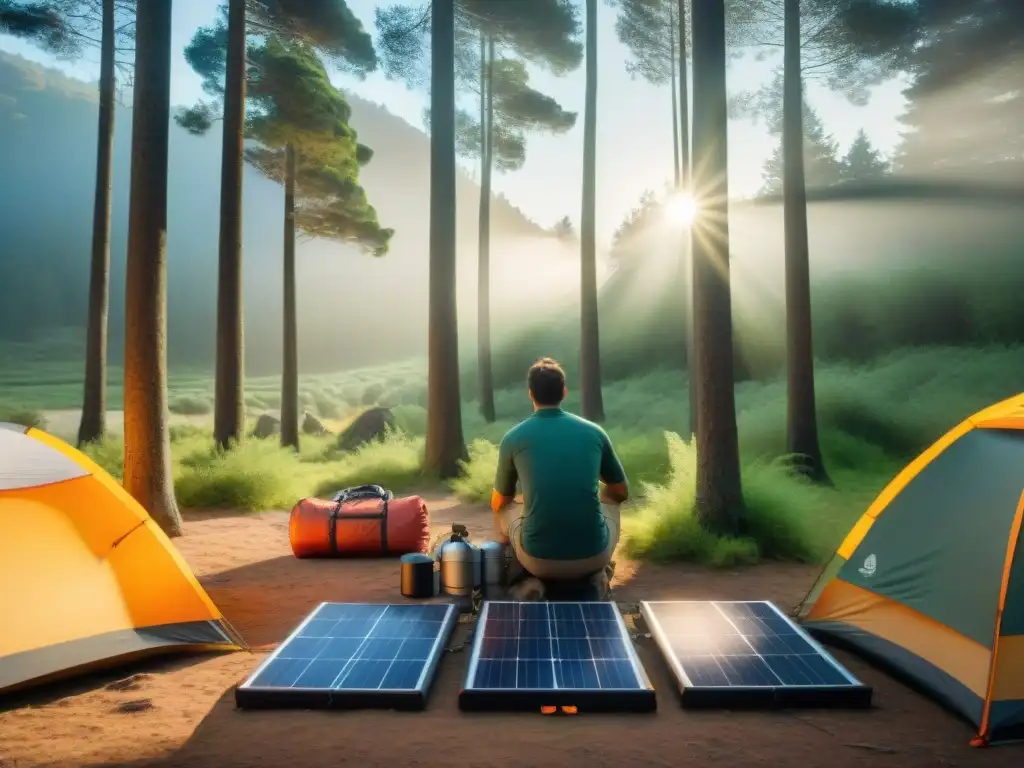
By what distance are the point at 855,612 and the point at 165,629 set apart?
4554mm

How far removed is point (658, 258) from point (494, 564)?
29726mm

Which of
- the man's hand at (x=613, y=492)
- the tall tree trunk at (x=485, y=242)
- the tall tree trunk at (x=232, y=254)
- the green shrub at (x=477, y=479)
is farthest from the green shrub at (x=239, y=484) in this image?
the tall tree trunk at (x=485, y=242)

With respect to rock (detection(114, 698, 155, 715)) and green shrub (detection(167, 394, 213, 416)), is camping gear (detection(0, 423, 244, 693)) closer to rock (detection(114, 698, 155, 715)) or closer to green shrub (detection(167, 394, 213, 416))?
rock (detection(114, 698, 155, 715))

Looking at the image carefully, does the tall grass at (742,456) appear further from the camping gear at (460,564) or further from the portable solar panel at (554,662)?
the portable solar panel at (554,662)

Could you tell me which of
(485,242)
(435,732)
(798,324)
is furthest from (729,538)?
(485,242)

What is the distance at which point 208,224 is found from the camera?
127438 mm

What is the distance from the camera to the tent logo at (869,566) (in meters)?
5.06

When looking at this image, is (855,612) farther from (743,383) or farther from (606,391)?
(606,391)

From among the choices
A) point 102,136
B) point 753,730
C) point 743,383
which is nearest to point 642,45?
point 743,383

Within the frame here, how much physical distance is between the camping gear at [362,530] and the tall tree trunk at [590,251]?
11.2 m

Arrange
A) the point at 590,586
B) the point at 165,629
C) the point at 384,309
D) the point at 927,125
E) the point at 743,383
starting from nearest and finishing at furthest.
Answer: the point at 165,629, the point at 590,586, the point at 743,383, the point at 927,125, the point at 384,309

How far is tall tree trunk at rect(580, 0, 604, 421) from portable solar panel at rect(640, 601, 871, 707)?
13.7 m

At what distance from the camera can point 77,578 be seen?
4715 millimetres

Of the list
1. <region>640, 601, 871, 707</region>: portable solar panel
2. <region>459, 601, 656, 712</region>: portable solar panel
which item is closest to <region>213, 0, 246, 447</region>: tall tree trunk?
<region>459, 601, 656, 712</region>: portable solar panel
